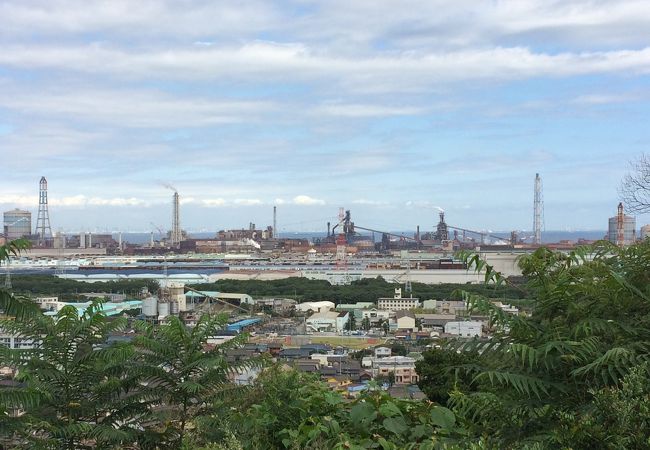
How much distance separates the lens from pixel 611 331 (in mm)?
1305

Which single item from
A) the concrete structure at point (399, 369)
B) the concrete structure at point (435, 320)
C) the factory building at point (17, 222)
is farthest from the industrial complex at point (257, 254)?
the concrete structure at point (399, 369)

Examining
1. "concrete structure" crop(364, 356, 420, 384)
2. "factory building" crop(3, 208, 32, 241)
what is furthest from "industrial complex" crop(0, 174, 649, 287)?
"concrete structure" crop(364, 356, 420, 384)

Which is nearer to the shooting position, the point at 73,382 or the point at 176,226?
the point at 73,382

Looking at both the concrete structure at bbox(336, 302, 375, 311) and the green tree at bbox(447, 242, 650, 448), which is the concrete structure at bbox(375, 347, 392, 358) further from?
the concrete structure at bbox(336, 302, 375, 311)

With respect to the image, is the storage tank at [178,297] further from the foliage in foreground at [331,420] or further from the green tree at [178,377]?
the foliage in foreground at [331,420]

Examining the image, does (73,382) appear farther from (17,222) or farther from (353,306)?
(17,222)

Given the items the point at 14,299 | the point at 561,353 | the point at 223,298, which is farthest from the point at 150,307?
the point at 561,353

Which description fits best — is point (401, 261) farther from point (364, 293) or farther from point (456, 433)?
point (456, 433)

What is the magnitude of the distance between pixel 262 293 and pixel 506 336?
19.7m

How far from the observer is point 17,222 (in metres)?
38.3

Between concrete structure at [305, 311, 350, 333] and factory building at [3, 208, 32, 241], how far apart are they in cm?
2613

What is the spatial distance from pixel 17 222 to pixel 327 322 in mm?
29056

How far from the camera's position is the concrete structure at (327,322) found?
14.0m

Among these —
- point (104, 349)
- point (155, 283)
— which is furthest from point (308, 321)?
point (104, 349)
